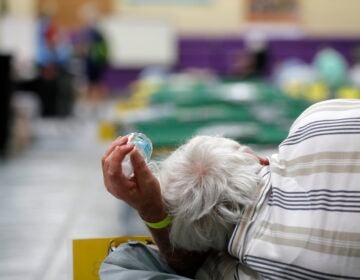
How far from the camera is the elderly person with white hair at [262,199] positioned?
64.1 inches

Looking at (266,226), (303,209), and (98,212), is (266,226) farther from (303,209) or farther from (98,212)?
(98,212)

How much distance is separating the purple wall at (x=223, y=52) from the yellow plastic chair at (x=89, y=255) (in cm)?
1690

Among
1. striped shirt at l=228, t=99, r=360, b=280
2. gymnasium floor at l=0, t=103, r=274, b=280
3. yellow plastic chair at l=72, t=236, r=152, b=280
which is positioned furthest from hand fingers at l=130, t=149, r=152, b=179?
gymnasium floor at l=0, t=103, r=274, b=280

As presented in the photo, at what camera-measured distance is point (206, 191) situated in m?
1.74

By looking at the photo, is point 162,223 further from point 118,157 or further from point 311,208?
point 311,208

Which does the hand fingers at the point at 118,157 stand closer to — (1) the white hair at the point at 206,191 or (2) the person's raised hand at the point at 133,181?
(2) the person's raised hand at the point at 133,181

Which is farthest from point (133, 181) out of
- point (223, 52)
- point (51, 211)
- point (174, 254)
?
point (223, 52)

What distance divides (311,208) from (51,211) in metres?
3.89

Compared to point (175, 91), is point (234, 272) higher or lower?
higher

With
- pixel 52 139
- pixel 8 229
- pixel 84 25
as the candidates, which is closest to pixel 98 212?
pixel 8 229

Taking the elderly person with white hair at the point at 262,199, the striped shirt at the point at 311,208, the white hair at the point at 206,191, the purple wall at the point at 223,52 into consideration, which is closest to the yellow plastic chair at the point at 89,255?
the elderly person with white hair at the point at 262,199

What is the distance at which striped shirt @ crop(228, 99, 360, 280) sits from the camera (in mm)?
1612

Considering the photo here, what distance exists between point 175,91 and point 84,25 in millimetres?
10775

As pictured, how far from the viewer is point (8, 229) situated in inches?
184
